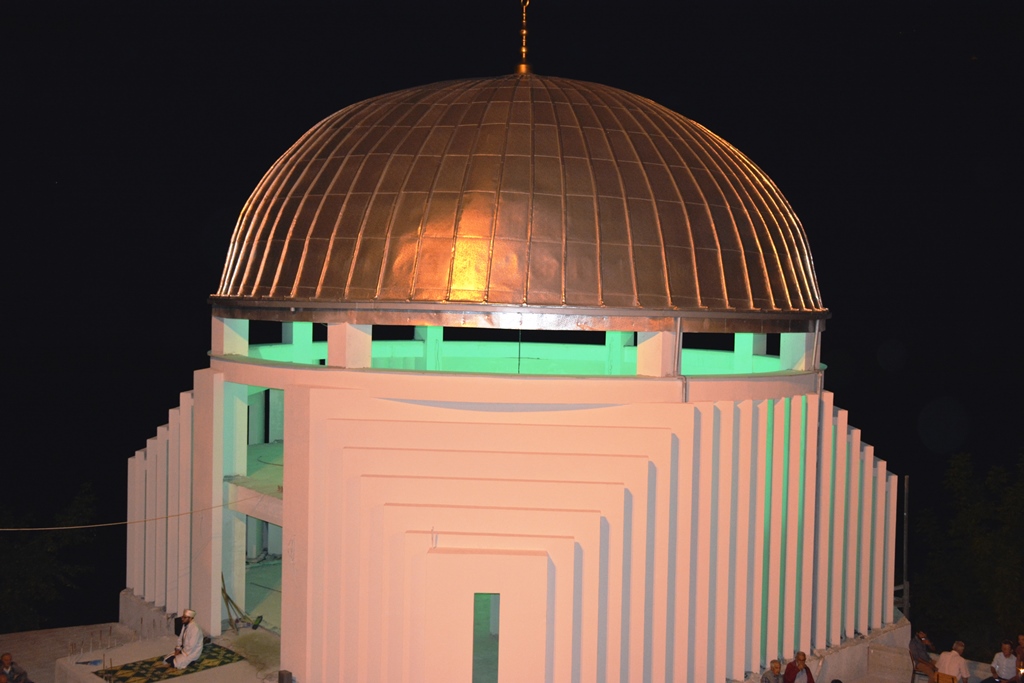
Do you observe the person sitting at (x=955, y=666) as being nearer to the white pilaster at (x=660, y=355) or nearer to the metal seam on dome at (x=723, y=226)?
the white pilaster at (x=660, y=355)

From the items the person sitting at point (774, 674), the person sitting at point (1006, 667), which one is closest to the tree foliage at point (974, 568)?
the person sitting at point (1006, 667)

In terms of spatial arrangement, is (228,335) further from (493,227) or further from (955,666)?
(955,666)

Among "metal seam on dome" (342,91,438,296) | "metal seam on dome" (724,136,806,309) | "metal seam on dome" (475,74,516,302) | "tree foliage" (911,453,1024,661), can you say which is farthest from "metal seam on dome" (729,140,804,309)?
"tree foliage" (911,453,1024,661)

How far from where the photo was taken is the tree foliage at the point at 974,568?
116ft

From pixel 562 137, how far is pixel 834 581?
10.3 m

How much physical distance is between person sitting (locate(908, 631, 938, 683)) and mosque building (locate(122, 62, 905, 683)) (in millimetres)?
1618

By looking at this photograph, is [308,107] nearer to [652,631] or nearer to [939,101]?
[939,101]

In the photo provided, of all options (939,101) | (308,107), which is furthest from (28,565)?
(939,101)

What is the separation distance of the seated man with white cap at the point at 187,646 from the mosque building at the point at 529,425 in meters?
1.26

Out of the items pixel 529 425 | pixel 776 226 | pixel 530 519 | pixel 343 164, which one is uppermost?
pixel 343 164

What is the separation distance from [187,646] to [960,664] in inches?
552

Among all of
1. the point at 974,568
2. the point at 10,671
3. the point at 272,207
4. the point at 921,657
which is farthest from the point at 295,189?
the point at 974,568

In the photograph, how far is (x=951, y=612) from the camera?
125 ft

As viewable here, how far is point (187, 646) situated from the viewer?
69.1ft
